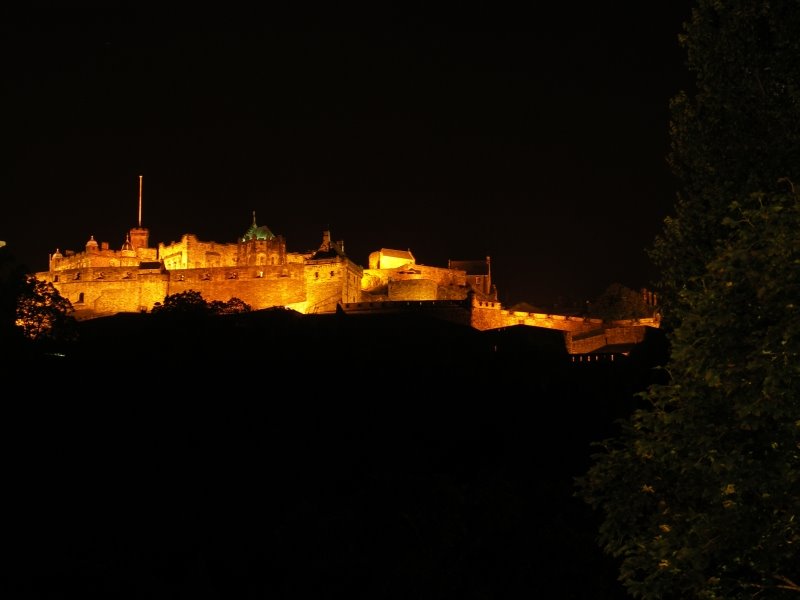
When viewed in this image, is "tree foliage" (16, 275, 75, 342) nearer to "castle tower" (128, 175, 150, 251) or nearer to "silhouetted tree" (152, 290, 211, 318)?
"silhouetted tree" (152, 290, 211, 318)

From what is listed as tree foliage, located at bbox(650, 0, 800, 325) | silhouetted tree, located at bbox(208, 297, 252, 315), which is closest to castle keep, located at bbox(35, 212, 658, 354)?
silhouetted tree, located at bbox(208, 297, 252, 315)

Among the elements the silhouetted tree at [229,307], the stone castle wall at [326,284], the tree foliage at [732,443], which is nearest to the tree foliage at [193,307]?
the silhouetted tree at [229,307]

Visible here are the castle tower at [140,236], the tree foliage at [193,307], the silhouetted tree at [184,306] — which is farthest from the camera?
the castle tower at [140,236]

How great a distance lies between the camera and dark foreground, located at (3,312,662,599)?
69.5 ft

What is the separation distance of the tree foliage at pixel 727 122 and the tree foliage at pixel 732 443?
1.90m

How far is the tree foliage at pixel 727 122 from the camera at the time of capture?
464 inches

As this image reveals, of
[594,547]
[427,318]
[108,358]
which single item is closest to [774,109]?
[594,547]

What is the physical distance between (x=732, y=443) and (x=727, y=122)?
205 inches

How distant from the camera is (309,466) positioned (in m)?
34.2

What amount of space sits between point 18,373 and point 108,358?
14519mm

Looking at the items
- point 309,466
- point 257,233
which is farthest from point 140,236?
point 309,466

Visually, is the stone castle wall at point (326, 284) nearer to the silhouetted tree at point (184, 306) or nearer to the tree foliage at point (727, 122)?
the silhouetted tree at point (184, 306)

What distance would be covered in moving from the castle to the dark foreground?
7.85 m

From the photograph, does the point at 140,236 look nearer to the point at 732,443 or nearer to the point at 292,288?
the point at 292,288
